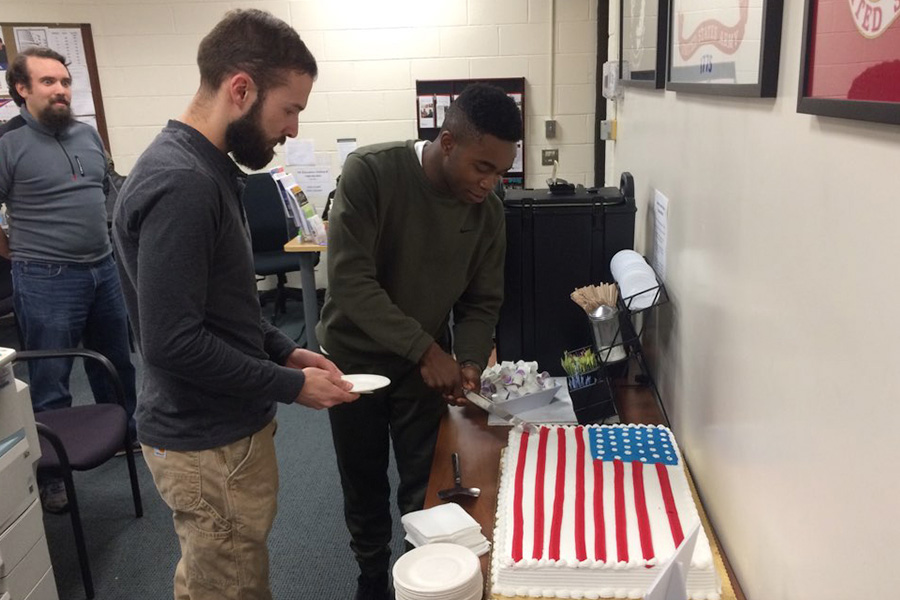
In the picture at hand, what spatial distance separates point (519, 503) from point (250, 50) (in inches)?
35.5

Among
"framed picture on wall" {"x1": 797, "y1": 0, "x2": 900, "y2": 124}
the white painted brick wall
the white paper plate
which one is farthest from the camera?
the white painted brick wall

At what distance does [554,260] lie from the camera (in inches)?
72.7

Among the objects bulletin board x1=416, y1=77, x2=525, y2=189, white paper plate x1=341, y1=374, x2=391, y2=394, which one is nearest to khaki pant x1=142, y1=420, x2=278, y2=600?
white paper plate x1=341, y1=374, x2=391, y2=394

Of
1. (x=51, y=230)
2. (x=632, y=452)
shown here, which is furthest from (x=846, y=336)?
(x=51, y=230)

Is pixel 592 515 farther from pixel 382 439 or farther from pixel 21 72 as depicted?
pixel 21 72

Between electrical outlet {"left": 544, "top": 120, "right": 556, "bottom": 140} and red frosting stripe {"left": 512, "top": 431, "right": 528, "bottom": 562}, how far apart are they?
331cm

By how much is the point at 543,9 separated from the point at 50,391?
336 centimetres

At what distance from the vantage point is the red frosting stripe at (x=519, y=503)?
1.07 meters

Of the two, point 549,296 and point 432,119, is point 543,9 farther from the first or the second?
point 549,296

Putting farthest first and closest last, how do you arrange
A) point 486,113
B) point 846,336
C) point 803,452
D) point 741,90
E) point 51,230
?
point 51,230
point 486,113
point 741,90
point 803,452
point 846,336

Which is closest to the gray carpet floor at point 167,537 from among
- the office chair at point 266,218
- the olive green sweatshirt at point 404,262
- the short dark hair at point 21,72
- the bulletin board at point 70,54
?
the olive green sweatshirt at point 404,262

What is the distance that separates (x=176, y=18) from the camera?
440 centimetres

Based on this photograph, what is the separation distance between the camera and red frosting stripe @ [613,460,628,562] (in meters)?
1.04

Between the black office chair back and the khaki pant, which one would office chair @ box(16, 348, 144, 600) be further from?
the black office chair back
